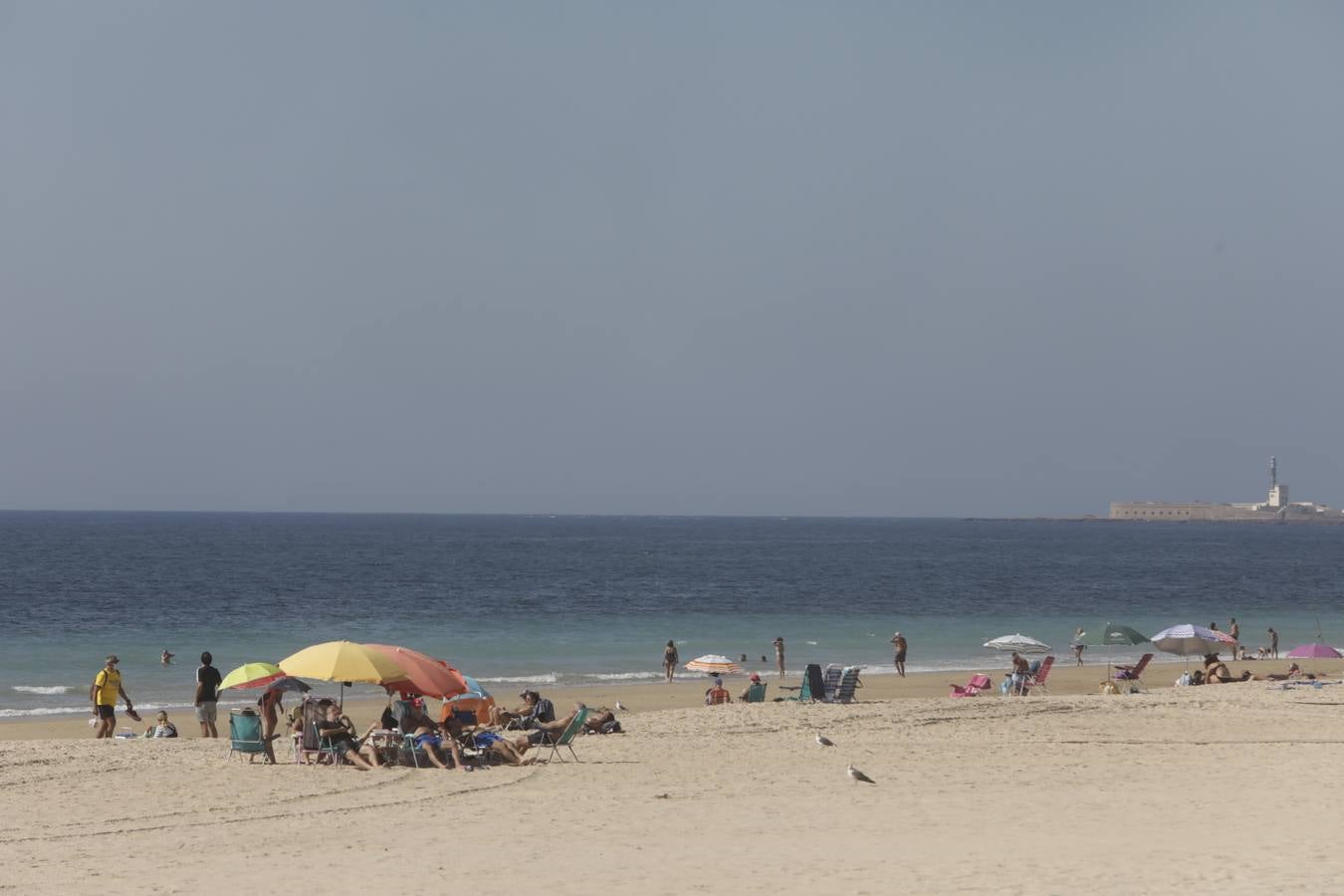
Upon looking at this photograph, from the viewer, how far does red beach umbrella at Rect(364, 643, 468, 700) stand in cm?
1619

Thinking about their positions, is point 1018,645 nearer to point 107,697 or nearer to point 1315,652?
point 1315,652

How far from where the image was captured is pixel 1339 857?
34.3ft

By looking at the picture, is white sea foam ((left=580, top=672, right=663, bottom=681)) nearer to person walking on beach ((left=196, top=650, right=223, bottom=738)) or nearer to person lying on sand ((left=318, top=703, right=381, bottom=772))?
person walking on beach ((left=196, top=650, right=223, bottom=738))

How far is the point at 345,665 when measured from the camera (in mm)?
15891

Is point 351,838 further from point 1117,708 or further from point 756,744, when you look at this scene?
point 1117,708

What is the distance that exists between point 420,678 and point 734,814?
4.86 meters

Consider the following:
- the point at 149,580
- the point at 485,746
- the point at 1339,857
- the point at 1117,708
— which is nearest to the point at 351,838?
the point at 485,746

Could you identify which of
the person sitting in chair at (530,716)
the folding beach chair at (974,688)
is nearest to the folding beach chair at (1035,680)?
the folding beach chair at (974,688)

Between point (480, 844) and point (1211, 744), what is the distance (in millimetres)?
10482

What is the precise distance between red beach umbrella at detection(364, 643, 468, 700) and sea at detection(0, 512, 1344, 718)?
12684 millimetres

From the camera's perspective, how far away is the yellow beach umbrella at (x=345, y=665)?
51.8 ft

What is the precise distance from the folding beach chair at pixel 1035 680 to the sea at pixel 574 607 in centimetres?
731

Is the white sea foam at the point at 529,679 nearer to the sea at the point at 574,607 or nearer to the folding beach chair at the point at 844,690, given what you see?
the sea at the point at 574,607

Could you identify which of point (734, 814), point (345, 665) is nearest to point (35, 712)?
point (345, 665)
